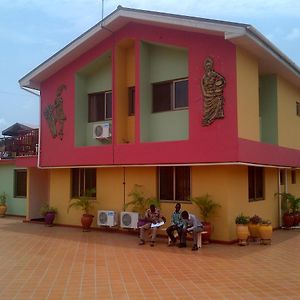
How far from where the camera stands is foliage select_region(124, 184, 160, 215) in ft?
43.7

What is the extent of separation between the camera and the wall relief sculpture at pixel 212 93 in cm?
1153

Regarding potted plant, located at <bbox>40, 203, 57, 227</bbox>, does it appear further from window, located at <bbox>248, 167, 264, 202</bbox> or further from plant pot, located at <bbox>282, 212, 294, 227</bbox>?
plant pot, located at <bbox>282, 212, 294, 227</bbox>

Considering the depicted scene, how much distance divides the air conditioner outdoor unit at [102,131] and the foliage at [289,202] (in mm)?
6916

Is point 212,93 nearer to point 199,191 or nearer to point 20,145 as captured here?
point 199,191

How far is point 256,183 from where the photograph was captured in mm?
14016

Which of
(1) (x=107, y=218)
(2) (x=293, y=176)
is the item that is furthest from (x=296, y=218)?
(1) (x=107, y=218)

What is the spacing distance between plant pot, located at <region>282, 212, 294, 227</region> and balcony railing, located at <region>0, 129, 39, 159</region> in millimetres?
10647

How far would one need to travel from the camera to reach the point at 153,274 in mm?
8367

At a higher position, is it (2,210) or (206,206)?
(206,206)

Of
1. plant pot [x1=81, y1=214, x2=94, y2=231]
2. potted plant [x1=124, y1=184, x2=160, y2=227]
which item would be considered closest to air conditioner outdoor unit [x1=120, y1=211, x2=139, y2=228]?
potted plant [x1=124, y1=184, x2=160, y2=227]

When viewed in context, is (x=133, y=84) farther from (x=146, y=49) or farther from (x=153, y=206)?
(x=153, y=206)

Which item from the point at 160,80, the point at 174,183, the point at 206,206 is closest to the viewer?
the point at 206,206

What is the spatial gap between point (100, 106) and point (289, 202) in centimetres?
819

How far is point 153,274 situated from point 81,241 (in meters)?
4.71
